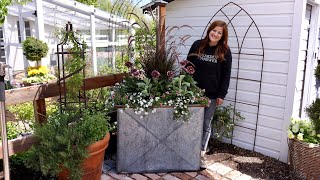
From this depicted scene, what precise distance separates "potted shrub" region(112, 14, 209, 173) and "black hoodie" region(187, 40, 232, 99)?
5.3 inches

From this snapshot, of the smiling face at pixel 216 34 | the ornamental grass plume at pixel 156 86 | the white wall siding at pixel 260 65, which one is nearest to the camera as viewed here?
the ornamental grass plume at pixel 156 86

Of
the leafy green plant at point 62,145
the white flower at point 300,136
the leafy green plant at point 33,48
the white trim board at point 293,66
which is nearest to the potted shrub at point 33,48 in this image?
the leafy green plant at point 33,48

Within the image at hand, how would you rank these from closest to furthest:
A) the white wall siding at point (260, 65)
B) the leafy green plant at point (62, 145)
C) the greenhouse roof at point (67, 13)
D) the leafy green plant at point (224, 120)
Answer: the leafy green plant at point (62, 145) < the white wall siding at point (260, 65) < the leafy green plant at point (224, 120) < the greenhouse roof at point (67, 13)

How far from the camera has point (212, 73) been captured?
9.57 feet

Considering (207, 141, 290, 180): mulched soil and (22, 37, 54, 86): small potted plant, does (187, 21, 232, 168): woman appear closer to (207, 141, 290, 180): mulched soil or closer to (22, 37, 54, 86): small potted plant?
(207, 141, 290, 180): mulched soil

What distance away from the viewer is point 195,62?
9.84 ft

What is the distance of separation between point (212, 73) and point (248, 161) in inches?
43.5

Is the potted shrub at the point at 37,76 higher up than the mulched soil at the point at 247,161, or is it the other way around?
the potted shrub at the point at 37,76

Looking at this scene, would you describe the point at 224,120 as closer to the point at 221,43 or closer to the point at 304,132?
the point at 304,132

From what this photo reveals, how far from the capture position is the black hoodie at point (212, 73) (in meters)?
2.91

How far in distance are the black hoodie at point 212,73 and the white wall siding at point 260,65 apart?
0.54m

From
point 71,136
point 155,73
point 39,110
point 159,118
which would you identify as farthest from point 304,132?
point 39,110

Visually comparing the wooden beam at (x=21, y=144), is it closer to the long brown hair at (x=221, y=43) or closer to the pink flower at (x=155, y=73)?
the pink flower at (x=155, y=73)

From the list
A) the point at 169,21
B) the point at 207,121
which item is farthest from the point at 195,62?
the point at 169,21
